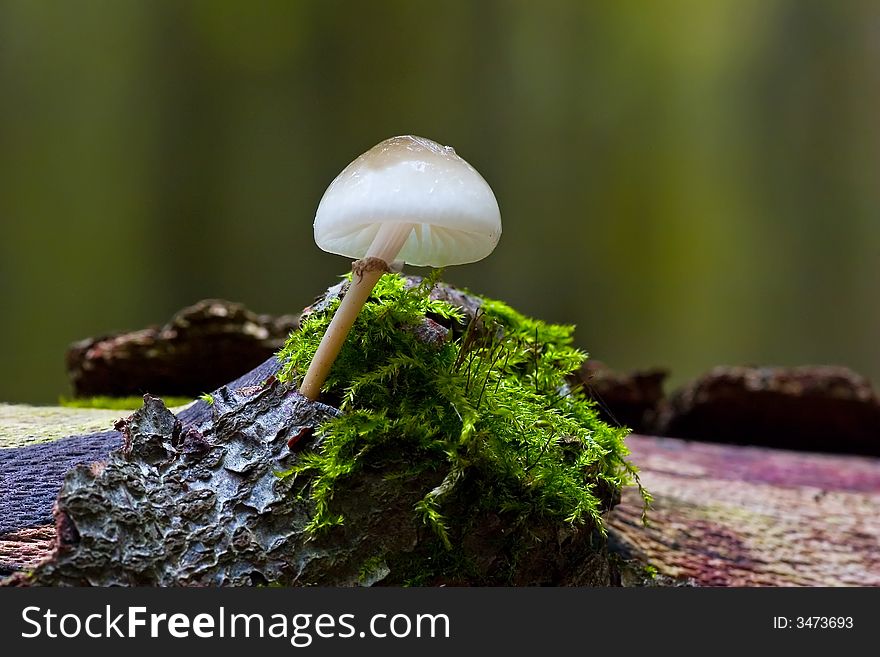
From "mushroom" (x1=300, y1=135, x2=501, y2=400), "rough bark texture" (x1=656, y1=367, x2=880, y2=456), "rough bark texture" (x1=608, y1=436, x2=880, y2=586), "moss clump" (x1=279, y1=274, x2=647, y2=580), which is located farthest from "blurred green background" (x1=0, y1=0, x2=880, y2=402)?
"mushroom" (x1=300, y1=135, x2=501, y2=400)

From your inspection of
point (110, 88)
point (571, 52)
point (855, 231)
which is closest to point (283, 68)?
point (110, 88)

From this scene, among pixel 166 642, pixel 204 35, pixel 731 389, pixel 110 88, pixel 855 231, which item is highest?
pixel 204 35

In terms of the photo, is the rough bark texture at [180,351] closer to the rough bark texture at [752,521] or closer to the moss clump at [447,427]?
the moss clump at [447,427]

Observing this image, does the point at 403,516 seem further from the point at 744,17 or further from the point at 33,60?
the point at 744,17

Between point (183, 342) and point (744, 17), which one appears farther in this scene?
point (744, 17)

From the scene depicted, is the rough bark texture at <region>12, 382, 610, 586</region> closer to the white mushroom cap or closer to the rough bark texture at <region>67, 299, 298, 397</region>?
the white mushroom cap

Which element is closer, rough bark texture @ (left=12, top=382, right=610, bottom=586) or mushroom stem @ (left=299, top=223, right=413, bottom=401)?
rough bark texture @ (left=12, top=382, right=610, bottom=586)
